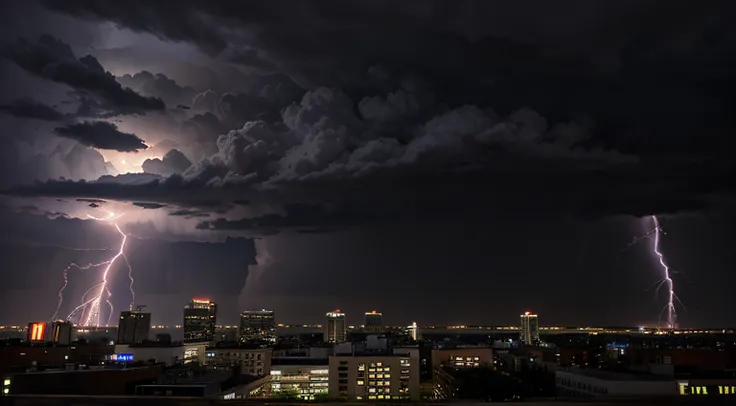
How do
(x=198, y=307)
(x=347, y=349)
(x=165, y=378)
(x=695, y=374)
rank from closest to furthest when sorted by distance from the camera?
(x=165, y=378) → (x=695, y=374) → (x=347, y=349) → (x=198, y=307)

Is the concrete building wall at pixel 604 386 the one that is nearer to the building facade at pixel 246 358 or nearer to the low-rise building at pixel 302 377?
the low-rise building at pixel 302 377

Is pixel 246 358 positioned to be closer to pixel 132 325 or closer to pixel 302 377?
pixel 302 377

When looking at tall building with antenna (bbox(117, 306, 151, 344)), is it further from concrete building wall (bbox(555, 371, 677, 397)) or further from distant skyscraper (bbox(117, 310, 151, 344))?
concrete building wall (bbox(555, 371, 677, 397))

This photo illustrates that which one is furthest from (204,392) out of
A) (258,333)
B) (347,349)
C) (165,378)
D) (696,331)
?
(696,331)

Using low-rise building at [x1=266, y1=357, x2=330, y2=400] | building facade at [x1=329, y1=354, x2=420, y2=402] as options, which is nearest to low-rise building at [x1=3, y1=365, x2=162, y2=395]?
building facade at [x1=329, y1=354, x2=420, y2=402]

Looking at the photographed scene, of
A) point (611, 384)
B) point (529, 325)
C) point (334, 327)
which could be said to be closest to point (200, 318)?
point (334, 327)

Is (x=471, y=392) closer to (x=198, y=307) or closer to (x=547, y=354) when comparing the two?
(x=547, y=354)
